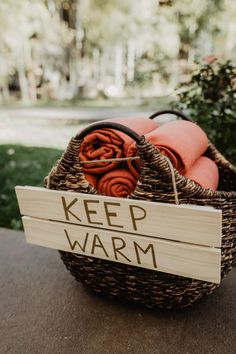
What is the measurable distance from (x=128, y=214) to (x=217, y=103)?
154cm

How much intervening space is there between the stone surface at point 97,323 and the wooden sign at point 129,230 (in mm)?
310

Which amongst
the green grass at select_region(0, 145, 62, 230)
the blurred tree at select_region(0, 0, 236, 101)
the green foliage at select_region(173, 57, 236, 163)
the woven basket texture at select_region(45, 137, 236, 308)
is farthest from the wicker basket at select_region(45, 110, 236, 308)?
the blurred tree at select_region(0, 0, 236, 101)

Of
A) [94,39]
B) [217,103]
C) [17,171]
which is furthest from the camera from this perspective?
[94,39]

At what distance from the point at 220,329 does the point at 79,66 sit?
46.3ft

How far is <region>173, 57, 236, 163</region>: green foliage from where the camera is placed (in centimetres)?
248

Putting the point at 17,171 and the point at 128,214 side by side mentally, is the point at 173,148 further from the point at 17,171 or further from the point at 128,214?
the point at 17,171

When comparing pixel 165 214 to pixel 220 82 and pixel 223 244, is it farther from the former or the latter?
pixel 220 82

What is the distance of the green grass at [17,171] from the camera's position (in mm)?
2869

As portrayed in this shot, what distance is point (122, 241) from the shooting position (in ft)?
4.51

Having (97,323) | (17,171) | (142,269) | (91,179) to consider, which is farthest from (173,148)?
(17,171)

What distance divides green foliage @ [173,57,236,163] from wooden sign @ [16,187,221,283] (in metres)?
1.39

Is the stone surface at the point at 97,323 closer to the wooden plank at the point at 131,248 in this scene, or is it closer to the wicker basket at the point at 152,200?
the wicker basket at the point at 152,200

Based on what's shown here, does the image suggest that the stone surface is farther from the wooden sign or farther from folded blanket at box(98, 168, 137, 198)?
folded blanket at box(98, 168, 137, 198)

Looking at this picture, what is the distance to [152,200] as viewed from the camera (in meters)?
1.33
